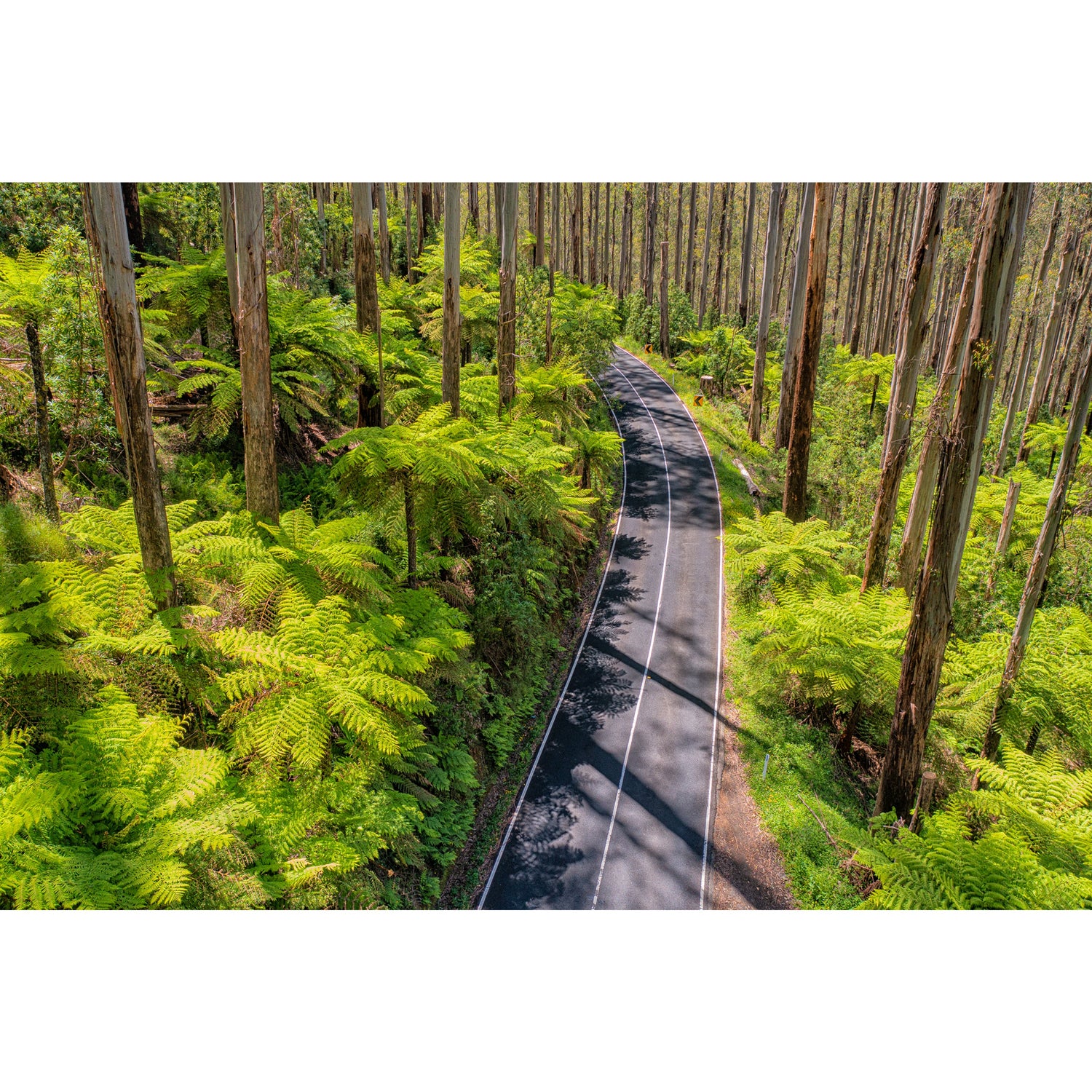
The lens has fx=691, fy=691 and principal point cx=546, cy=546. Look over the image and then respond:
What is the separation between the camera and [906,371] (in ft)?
34.1

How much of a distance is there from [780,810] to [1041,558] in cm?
445

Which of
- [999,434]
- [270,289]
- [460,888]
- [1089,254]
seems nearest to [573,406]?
[270,289]

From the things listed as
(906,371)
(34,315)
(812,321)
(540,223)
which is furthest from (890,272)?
(34,315)

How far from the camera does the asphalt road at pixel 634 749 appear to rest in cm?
822

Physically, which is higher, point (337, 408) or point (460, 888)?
point (337, 408)

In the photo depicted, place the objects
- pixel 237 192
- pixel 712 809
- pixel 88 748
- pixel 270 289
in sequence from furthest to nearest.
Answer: pixel 270 289
pixel 712 809
pixel 237 192
pixel 88 748

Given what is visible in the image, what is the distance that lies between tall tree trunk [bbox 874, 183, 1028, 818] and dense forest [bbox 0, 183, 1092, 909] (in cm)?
3

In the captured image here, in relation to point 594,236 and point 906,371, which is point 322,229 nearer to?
point 906,371

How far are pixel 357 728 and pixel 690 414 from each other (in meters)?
23.6

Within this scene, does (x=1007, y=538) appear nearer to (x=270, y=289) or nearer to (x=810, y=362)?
(x=810, y=362)

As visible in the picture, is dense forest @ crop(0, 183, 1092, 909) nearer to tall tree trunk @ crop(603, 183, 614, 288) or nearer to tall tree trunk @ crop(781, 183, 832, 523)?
tall tree trunk @ crop(781, 183, 832, 523)

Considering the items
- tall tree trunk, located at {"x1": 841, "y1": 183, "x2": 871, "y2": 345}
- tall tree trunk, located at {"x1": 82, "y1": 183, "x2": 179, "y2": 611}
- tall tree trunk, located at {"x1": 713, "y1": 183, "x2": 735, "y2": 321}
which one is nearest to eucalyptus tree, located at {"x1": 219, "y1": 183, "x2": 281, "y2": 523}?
tall tree trunk, located at {"x1": 82, "y1": 183, "x2": 179, "y2": 611}

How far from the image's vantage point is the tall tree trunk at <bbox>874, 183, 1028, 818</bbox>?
6.08m

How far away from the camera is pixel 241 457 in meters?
10.9
